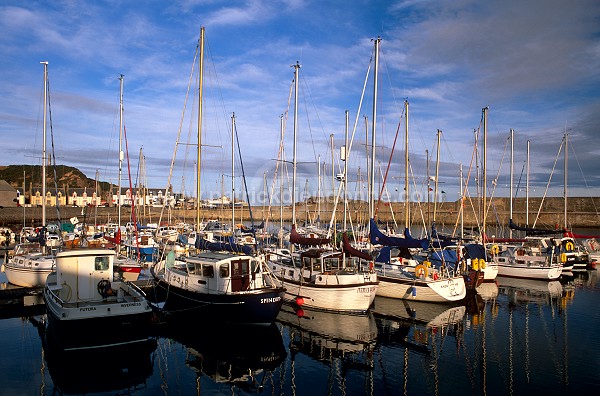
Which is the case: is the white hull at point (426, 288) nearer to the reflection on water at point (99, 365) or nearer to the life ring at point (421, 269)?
the life ring at point (421, 269)

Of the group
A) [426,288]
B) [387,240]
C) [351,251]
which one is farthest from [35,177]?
[426,288]

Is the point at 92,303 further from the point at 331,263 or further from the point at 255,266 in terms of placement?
the point at 331,263

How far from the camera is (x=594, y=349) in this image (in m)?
17.9

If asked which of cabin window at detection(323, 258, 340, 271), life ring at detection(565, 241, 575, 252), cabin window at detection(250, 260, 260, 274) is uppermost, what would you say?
cabin window at detection(250, 260, 260, 274)

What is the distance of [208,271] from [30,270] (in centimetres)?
1300

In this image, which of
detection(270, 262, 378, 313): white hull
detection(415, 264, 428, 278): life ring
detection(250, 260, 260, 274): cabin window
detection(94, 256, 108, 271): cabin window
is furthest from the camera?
detection(415, 264, 428, 278): life ring

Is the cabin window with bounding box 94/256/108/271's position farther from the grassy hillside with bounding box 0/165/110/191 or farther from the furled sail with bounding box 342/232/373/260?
the grassy hillside with bounding box 0/165/110/191

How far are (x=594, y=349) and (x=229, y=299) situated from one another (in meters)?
15.1

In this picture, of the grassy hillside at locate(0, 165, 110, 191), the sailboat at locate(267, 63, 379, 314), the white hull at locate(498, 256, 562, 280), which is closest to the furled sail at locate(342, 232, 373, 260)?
the sailboat at locate(267, 63, 379, 314)

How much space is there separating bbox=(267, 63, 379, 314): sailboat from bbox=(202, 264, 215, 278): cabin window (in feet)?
15.8

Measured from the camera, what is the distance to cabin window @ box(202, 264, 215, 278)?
1996 centimetres

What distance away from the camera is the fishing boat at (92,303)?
16125 millimetres

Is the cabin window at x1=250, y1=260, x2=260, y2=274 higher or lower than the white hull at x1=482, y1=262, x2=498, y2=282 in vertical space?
higher

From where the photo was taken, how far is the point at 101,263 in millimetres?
19312
